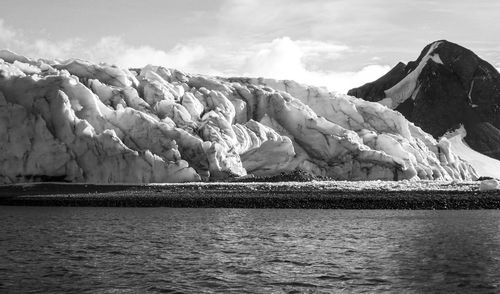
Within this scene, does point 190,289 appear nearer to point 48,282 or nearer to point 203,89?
point 48,282

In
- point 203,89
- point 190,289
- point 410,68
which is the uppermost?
point 410,68

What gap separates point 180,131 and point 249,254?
42.6 m

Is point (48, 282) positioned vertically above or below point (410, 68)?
below

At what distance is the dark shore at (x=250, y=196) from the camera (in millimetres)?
58656

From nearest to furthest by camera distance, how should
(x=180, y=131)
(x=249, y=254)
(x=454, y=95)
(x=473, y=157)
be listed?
(x=249, y=254)
(x=180, y=131)
(x=473, y=157)
(x=454, y=95)

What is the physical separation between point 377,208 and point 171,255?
34.3 metres

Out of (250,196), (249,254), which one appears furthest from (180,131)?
(249,254)

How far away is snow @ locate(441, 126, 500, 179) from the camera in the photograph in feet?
408

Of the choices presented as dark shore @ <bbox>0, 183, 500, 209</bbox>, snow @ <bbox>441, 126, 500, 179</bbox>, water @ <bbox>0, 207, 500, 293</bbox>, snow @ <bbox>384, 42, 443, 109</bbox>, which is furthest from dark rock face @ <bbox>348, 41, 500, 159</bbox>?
water @ <bbox>0, 207, 500, 293</bbox>

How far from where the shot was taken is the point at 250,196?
197ft

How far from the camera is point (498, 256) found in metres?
27.1

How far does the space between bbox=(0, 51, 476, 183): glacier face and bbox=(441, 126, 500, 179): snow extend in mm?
32953

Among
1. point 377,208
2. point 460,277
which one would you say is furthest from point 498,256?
point 377,208

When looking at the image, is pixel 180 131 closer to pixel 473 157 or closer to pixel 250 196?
pixel 250 196
